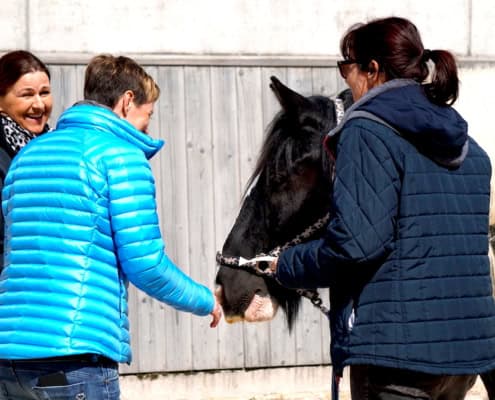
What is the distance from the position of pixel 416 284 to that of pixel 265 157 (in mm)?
1045

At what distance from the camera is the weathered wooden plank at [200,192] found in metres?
6.96

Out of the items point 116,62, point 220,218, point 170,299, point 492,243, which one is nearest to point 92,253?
point 170,299

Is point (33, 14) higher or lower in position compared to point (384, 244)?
higher

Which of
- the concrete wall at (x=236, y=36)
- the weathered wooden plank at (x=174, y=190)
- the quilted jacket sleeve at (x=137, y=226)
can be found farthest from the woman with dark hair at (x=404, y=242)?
the concrete wall at (x=236, y=36)

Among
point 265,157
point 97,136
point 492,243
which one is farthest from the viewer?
point 492,243

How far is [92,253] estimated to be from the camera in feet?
10.5

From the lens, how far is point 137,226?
126 inches

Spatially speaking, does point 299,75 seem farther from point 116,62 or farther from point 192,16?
point 116,62

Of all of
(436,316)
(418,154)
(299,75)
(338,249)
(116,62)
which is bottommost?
(436,316)

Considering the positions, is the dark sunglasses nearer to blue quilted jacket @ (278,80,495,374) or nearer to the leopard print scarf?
blue quilted jacket @ (278,80,495,374)

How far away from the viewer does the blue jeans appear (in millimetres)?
3172

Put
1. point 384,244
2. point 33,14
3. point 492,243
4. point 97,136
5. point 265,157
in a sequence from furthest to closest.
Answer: point 33,14 < point 492,243 < point 265,157 < point 97,136 < point 384,244

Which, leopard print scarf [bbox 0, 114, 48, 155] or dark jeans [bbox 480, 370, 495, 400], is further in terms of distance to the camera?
dark jeans [bbox 480, 370, 495, 400]

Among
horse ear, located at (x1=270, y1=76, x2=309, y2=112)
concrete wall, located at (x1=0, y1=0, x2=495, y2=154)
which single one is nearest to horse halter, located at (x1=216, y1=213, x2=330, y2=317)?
horse ear, located at (x1=270, y1=76, x2=309, y2=112)
